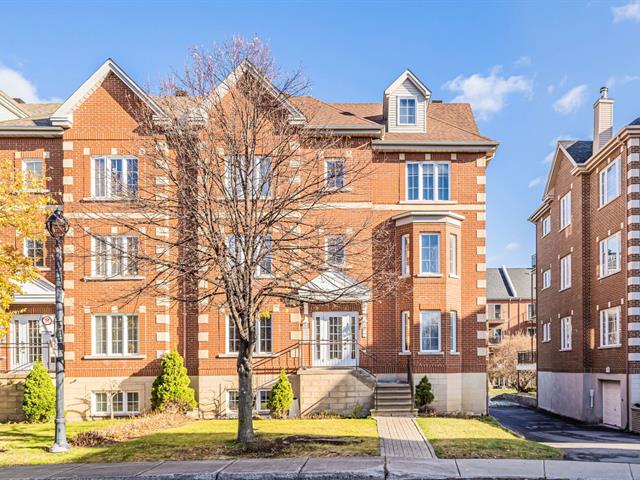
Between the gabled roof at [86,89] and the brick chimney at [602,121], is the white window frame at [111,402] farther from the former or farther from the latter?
the brick chimney at [602,121]

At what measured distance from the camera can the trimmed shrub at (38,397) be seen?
2148 centimetres

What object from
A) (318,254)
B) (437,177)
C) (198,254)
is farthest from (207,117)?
(437,177)

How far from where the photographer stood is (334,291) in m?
16.2

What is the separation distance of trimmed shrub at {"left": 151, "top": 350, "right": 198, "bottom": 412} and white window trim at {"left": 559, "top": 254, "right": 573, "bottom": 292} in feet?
60.8

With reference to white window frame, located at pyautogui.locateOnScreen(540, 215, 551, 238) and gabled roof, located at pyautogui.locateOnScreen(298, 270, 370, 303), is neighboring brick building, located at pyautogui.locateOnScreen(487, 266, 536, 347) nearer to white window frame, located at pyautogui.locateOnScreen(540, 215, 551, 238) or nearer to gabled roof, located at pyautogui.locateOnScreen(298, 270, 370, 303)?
white window frame, located at pyautogui.locateOnScreen(540, 215, 551, 238)

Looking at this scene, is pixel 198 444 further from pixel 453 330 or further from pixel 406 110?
pixel 406 110

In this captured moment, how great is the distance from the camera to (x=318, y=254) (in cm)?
1639

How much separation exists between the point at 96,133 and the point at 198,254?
31.4 ft

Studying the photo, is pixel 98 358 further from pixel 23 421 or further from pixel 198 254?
pixel 198 254

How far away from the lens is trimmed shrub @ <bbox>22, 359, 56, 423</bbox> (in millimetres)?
21484

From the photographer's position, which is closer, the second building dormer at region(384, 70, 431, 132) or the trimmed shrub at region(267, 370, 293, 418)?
the trimmed shrub at region(267, 370, 293, 418)

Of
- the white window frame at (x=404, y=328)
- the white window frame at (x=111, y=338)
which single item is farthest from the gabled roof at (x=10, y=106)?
the white window frame at (x=404, y=328)

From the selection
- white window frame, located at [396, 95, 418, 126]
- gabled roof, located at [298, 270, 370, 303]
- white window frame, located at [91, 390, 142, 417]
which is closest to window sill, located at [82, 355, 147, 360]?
white window frame, located at [91, 390, 142, 417]

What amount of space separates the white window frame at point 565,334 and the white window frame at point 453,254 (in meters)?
9.66
